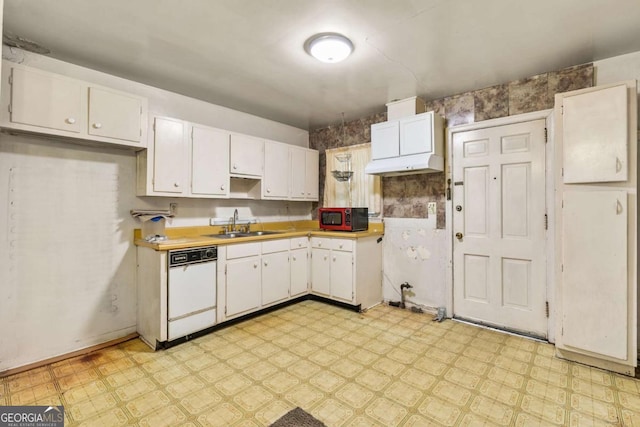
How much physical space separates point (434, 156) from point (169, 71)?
2773 millimetres

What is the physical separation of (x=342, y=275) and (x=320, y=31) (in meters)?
2.62

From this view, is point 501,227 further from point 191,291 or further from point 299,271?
point 191,291

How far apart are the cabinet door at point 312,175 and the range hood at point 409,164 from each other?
3.70 feet

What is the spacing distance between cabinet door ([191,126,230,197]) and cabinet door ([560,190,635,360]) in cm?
327

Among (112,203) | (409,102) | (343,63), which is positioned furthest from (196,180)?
(409,102)

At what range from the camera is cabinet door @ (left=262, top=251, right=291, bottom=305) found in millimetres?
3545

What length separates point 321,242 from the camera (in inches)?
157

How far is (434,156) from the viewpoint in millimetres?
3256

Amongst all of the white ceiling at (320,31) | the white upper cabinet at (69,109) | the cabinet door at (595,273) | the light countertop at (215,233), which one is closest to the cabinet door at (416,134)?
the white ceiling at (320,31)

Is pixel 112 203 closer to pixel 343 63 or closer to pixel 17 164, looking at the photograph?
pixel 17 164

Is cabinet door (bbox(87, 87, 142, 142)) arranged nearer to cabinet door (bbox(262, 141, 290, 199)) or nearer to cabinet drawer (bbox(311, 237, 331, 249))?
cabinet door (bbox(262, 141, 290, 199))

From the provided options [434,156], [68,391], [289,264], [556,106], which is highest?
[556,106]

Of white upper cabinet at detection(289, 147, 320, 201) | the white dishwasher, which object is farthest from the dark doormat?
white upper cabinet at detection(289, 147, 320, 201)

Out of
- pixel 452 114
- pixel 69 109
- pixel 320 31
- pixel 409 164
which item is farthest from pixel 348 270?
pixel 69 109
